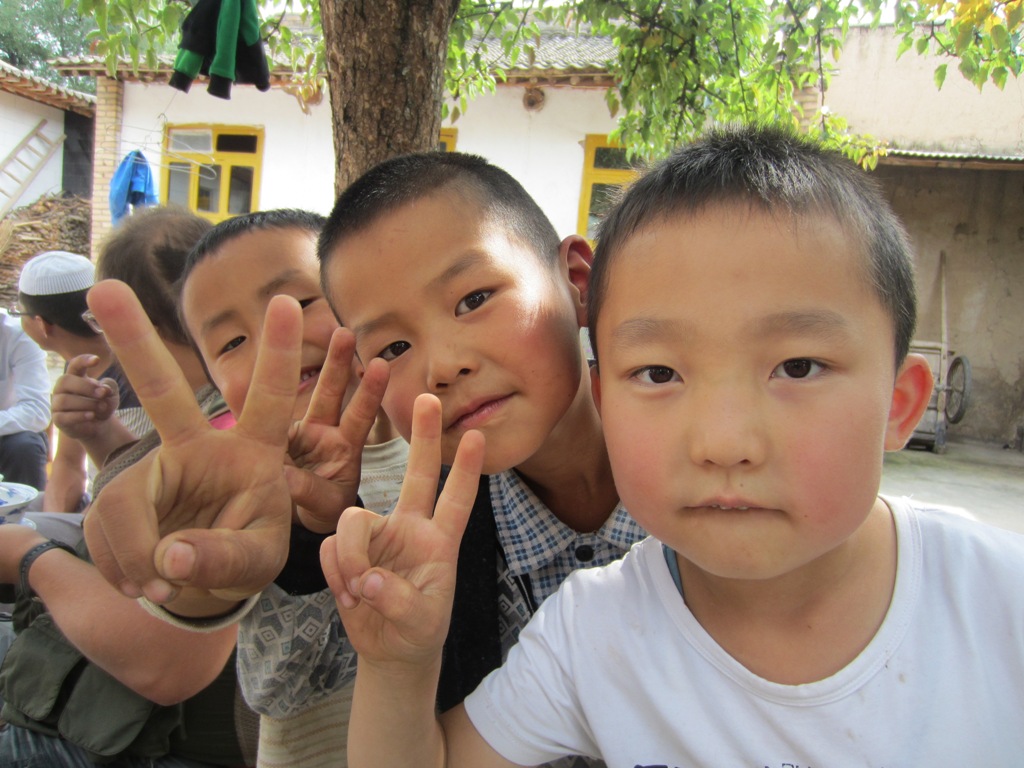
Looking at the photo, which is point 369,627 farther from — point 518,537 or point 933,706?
point 933,706

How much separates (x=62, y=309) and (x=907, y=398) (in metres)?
3.45

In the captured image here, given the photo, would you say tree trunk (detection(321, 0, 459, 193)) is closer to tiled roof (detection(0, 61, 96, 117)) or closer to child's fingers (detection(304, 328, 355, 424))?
child's fingers (detection(304, 328, 355, 424))

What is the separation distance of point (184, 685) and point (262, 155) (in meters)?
9.28

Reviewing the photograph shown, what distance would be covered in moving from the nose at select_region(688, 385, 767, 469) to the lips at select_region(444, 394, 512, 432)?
1.36ft

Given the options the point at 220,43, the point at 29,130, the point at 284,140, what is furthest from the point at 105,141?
the point at 220,43

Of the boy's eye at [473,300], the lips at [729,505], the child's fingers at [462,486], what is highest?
the boy's eye at [473,300]

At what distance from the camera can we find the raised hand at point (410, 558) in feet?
2.96

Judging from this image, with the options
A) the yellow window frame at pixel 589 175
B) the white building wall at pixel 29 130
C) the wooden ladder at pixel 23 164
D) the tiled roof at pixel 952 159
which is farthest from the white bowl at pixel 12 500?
the white building wall at pixel 29 130

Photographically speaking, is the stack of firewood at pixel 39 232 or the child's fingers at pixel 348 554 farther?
the stack of firewood at pixel 39 232

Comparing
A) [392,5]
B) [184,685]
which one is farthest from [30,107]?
[184,685]

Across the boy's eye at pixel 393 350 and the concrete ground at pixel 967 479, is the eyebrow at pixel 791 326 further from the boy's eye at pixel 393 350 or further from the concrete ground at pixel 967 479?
the concrete ground at pixel 967 479

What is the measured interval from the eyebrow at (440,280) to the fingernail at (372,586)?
51cm

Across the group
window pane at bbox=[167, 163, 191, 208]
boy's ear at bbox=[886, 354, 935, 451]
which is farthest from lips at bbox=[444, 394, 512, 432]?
window pane at bbox=[167, 163, 191, 208]

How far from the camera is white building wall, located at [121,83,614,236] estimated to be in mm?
8492
